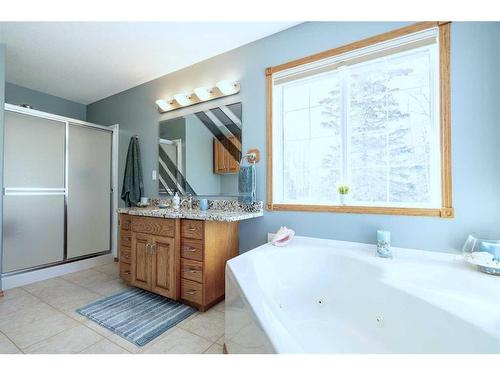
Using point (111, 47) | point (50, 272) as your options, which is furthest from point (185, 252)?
point (111, 47)

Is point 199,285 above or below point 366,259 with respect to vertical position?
below

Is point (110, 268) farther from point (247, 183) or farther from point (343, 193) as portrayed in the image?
point (343, 193)

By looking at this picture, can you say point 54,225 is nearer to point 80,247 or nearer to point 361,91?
point 80,247

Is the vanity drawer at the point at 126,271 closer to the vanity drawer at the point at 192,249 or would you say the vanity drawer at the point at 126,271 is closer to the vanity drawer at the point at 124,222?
the vanity drawer at the point at 124,222

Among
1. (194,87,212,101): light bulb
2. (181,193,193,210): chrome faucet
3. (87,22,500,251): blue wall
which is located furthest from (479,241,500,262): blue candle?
(194,87,212,101): light bulb

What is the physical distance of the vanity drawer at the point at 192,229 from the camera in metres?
1.87

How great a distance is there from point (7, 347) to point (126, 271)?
990 millimetres

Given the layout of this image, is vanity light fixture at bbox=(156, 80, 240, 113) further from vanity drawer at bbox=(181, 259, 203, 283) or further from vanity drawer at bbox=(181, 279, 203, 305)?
vanity drawer at bbox=(181, 279, 203, 305)

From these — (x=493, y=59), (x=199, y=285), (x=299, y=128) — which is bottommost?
(x=199, y=285)

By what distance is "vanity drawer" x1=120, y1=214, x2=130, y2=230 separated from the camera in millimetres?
2449

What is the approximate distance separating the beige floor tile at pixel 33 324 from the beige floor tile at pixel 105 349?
39 centimetres

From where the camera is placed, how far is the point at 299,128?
6.86ft
